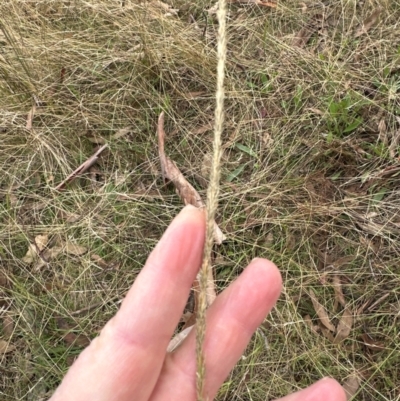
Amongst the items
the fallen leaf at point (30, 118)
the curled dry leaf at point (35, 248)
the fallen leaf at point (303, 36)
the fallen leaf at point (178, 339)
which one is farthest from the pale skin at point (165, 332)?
the fallen leaf at point (303, 36)

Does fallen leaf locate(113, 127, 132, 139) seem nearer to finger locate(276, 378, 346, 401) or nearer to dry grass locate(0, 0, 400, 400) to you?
dry grass locate(0, 0, 400, 400)

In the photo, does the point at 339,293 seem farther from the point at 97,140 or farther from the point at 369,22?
the point at 369,22

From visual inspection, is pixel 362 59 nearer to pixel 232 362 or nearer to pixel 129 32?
pixel 129 32

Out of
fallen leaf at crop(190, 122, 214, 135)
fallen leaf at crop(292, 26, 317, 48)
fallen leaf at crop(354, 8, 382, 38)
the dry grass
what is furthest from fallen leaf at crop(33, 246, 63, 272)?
fallen leaf at crop(354, 8, 382, 38)

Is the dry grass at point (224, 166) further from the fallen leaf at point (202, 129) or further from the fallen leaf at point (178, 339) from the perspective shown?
the fallen leaf at point (178, 339)

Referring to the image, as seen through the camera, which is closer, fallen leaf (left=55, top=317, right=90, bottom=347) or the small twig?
fallen leaf (left=55, top=317, right=90, bottom=347)

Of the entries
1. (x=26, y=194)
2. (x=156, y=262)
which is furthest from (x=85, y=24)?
(x=156, y=262)

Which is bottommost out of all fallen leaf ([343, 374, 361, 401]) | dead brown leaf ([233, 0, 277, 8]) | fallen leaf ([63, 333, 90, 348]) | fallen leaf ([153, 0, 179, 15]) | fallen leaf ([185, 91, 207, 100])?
fallen leaf ([343, 374, 361, 401])

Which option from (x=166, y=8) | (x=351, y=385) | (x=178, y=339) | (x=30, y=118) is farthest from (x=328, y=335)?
(x=166, y=8)
